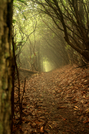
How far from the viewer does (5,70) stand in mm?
652

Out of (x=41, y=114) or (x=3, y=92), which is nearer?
(x=3, y=92)

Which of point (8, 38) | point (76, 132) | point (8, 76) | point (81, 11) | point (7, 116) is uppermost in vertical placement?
point (81, 11)

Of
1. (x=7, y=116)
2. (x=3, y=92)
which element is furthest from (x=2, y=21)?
(x=7, y=116)

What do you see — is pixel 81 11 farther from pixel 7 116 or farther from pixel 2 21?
pixel 7 116

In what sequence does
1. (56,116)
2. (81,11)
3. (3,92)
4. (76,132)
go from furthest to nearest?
(81,11) < (56,116) < (76,132) < (3,92)

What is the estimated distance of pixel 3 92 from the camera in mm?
619

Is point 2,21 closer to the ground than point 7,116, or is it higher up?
higher up

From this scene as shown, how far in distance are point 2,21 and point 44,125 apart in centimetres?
216

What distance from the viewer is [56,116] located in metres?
2.42

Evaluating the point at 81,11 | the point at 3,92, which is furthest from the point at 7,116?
the point at 81,11

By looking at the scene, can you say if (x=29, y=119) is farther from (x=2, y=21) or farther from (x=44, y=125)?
(x=2, y=21)

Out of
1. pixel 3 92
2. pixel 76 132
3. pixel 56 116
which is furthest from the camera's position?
pixel 56 116

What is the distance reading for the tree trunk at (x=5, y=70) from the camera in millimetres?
605

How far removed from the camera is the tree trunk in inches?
23.8
